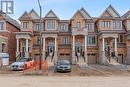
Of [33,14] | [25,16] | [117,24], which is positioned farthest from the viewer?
[33,14]

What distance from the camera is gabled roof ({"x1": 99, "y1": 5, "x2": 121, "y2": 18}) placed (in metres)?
60.4

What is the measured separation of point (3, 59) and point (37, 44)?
14.1 meters

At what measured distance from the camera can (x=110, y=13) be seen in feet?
201

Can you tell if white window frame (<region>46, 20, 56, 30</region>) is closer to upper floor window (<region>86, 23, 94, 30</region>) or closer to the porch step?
upper floor window (<region>86, 23, 94, 30</region>)

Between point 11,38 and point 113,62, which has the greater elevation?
point 11,38

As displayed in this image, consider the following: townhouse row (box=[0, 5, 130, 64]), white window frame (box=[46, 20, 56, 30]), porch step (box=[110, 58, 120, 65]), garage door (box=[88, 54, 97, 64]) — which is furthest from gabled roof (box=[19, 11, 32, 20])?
porch step (box=[110, 58, 120, 65])

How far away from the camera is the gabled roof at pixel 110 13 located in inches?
2378

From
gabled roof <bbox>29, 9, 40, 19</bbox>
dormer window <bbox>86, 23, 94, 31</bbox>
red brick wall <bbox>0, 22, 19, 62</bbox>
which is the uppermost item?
gabled roof <bbox>29, 9, 40, 19</bbox>

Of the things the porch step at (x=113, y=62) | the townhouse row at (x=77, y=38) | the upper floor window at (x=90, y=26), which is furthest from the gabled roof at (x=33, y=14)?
the porch step at (x=113, y=62)

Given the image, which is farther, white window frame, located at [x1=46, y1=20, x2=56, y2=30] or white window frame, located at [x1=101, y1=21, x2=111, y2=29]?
white window frame, located at [x1=101, y1=21, x2=111, y2=29]

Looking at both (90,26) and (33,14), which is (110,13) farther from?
(33,14)
